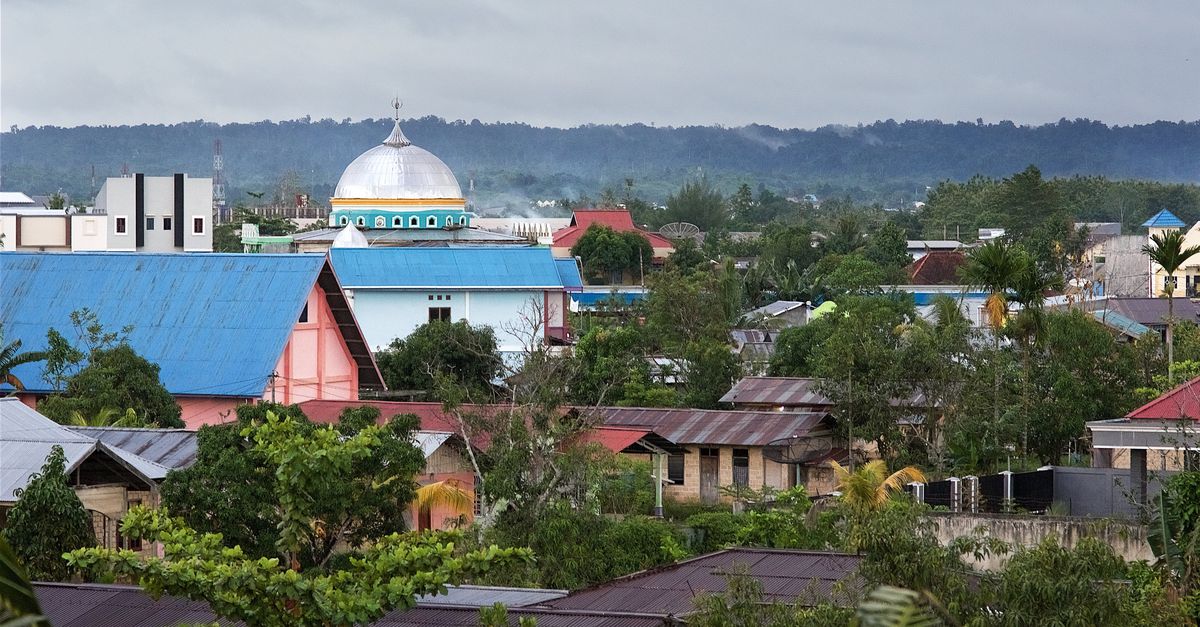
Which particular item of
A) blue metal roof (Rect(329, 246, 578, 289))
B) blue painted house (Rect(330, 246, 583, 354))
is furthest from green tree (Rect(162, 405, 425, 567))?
blue metal roof (Rect(329, 246, 578, 289))

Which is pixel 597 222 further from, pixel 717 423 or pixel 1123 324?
pixel 717 423

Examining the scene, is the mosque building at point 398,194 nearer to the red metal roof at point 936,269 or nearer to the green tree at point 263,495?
the red metal roof at point 936,269

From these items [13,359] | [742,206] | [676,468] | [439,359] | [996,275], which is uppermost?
[742,206]

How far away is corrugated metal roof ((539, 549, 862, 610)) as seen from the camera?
12.6 meters

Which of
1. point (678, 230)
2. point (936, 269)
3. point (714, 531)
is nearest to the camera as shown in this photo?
point (714, 531)

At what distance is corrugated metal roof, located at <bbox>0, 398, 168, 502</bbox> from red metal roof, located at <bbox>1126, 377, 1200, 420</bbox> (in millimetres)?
11611

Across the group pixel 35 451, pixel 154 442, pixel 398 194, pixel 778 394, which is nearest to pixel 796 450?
pixel 778 394

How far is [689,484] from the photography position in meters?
28.5

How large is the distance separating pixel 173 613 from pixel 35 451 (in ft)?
20.3

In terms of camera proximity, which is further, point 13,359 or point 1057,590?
point 13,359

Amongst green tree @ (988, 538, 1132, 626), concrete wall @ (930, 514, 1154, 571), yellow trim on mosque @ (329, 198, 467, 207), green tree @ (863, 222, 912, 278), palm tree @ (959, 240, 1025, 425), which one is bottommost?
concrete wall @ (930, 514, 1154, 571)

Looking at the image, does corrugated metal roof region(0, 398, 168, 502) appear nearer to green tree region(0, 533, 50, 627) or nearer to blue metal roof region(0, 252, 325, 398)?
blue metal roof region(0, 252, 325, 398)

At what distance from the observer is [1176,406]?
Answer: 21.2 meters

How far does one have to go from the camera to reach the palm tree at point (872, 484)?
1852 cm
